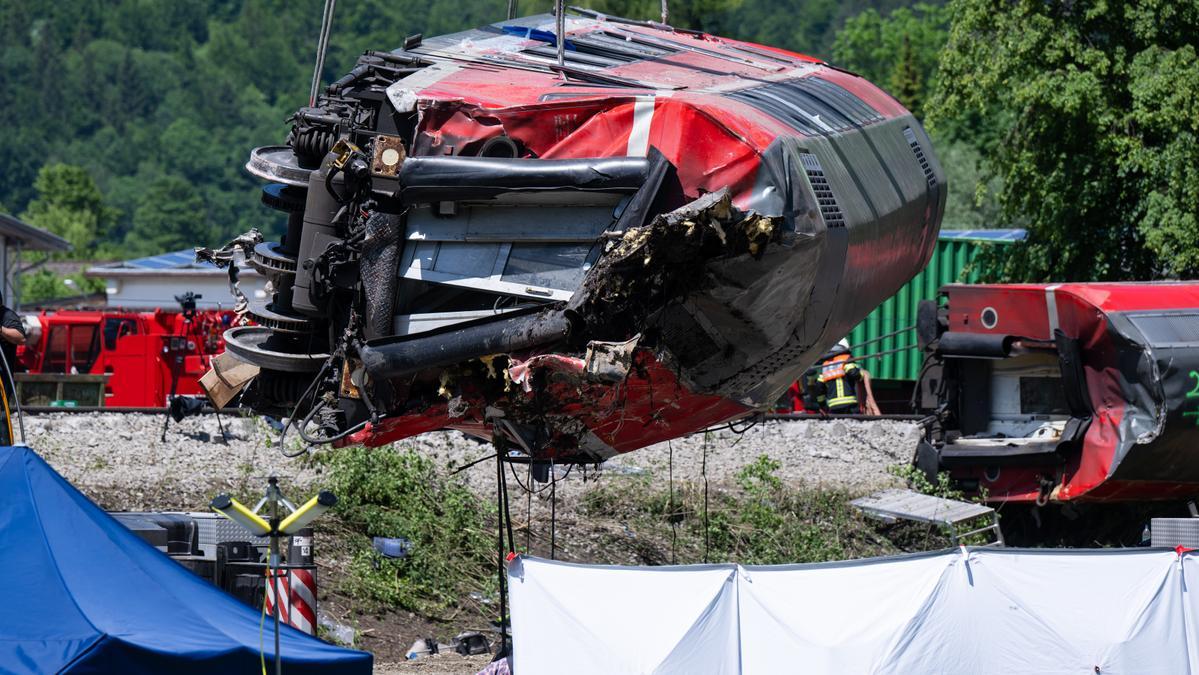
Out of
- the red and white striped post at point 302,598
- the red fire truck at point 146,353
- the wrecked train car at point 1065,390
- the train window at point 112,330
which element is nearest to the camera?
the red and white striped post at point 302,598

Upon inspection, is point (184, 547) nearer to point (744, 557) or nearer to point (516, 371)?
point (516, 371)

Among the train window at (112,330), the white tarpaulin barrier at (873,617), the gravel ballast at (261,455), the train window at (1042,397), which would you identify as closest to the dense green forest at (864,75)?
the white tarpaulin barrier at (873,617)

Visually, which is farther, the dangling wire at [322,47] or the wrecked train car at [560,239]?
the dangling wire at [322,47]

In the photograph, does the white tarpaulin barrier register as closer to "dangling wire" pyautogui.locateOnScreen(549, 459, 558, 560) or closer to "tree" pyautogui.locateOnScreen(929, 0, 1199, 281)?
"dangling wire" pyautogui.locateOnScreen(549, 459, 558, 560)

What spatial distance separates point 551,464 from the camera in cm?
1037

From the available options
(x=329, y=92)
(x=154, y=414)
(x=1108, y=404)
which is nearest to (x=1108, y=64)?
(x=1108, y=404)

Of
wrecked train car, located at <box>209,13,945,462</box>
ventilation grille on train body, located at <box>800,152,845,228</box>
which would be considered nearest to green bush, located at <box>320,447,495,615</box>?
wrecked train car, located at <box>209,13,945,462</box>

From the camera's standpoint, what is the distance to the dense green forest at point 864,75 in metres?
20.0

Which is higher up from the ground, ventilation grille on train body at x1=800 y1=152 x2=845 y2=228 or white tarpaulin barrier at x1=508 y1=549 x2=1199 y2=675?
ventilation grille on train body at x1=800 y1=152 x2=845 y2=228

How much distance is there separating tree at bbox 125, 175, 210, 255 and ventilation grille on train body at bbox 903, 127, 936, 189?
110 m

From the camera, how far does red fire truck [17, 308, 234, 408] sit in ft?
69.2

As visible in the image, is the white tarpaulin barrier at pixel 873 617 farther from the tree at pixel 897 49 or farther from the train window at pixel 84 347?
the tree at pixel 897 49

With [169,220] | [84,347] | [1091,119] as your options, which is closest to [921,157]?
[1091,119]

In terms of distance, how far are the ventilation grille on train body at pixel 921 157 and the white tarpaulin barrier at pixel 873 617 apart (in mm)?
2537
